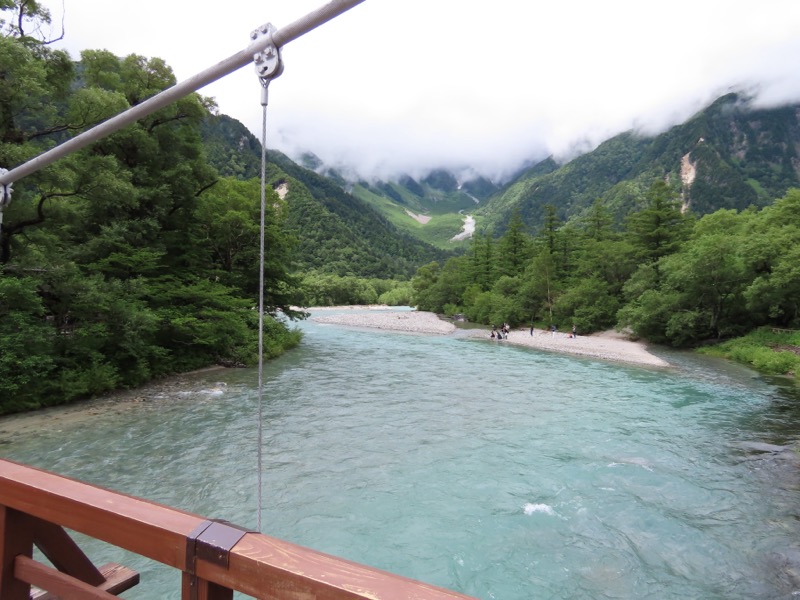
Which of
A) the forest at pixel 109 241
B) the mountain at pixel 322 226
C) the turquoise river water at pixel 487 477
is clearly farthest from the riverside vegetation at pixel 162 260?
the mountain at pixel 322 226

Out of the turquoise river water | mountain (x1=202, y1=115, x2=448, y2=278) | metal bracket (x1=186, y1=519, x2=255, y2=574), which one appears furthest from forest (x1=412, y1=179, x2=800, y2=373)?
mountain (x1=202, y1=115, x2=448, y2=278)

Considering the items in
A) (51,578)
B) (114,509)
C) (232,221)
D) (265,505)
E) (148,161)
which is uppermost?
(148,161)

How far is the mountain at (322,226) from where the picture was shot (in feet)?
435

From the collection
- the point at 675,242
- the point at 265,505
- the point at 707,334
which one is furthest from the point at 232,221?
the point at 675,242

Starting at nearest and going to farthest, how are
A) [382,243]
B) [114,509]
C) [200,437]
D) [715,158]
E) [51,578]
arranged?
[114,509]
[51,578]
[200,437]
[715,158]
[382,243]

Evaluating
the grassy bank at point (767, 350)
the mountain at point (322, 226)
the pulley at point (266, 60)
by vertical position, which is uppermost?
the mountain at point (322, 226)

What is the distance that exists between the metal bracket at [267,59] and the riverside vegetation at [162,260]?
11214mm

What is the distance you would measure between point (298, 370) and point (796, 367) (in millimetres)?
22771

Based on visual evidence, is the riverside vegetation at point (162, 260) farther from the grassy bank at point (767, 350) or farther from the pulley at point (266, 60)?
the pulley at point (266, 60)

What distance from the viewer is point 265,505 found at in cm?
746

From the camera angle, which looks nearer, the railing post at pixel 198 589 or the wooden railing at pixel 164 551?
the wooden railing at pixel 164 551

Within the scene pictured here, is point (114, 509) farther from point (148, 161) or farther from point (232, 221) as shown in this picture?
point (232, 221)

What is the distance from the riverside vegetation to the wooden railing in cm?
1191

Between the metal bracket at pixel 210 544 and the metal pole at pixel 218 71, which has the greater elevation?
the metal pole at pixel 218 71
